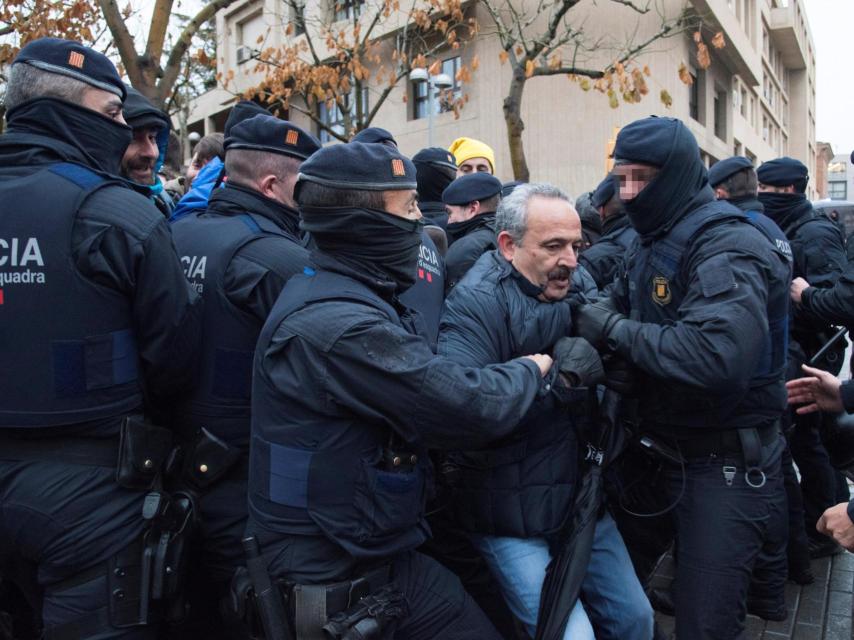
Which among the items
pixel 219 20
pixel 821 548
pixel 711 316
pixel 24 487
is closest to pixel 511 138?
pixel 821 548

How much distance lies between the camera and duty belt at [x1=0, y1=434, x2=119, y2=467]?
228 cm

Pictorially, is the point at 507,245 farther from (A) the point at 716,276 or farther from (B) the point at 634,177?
(A) the point at 716,276

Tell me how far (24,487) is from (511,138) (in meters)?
9.88

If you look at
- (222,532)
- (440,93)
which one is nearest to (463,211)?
(222,532)

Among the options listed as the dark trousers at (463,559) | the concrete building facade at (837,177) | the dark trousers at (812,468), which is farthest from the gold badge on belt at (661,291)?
the concrete building facade at (837,177)

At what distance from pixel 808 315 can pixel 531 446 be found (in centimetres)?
286

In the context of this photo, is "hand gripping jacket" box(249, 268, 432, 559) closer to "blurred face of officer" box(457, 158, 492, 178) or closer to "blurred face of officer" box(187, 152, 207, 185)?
"blurred face of officer" box(187, 152, 207, 185)

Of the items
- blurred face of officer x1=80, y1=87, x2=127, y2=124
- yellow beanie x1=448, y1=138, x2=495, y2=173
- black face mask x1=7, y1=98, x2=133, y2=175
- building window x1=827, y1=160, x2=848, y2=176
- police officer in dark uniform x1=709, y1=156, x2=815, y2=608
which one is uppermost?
building window x1=827, y1=160, x2=848, y2=176

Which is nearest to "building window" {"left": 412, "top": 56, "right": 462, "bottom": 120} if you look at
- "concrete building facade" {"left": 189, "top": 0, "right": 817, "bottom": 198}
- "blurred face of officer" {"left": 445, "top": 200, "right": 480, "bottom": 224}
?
"concrete building facade" {"left": 189, "top": 0, "right": 817, "bottom": 198}

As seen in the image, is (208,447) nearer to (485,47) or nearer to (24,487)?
(24,487)

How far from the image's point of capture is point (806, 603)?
411cm

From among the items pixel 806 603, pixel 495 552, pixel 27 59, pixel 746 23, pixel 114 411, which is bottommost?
pixel 806 603

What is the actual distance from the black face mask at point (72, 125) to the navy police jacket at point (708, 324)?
6.39 feet

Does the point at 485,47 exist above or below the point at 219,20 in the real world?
below
